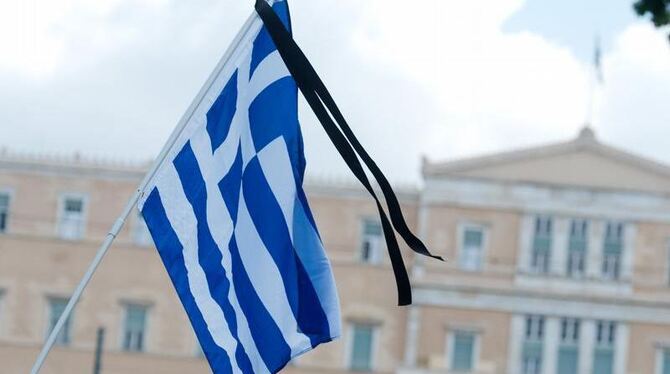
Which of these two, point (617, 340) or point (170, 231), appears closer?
point (170, 231)

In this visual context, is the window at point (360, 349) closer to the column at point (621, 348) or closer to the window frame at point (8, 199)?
the column at point (621, 348)

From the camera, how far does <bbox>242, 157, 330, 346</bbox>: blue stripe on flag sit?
9.62 metres

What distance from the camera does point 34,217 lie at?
5009cm

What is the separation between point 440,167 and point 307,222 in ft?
Answer: 128

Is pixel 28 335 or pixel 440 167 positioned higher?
pixel 440 167

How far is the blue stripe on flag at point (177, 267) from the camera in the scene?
9.68m

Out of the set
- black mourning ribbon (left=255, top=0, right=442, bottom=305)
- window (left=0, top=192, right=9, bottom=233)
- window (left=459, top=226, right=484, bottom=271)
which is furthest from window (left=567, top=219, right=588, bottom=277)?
black mourning ribbon (left=255, top=0, right=442, bottom=305)

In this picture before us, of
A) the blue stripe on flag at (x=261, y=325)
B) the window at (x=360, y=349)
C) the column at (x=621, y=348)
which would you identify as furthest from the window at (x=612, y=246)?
the blue stripe on flag at (x=261, y=325)

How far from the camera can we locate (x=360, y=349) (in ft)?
163

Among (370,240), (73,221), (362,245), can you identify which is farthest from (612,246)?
(73,221)

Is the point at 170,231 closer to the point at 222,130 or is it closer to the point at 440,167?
the point at 222,130

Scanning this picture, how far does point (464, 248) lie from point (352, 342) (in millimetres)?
3183

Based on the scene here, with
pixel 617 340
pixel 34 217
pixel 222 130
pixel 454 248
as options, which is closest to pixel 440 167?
pixel 454 248

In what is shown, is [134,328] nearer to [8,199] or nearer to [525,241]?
[8,199]
